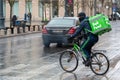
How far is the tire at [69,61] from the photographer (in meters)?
12.7

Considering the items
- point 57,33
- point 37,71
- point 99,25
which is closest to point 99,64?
point 99,25

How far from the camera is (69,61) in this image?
510 inches

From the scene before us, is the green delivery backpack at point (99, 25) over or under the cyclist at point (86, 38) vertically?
over

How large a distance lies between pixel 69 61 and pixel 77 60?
1.35 feet

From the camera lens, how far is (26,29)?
40844mm

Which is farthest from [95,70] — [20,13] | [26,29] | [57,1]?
[20,13]

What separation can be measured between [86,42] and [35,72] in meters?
1.68

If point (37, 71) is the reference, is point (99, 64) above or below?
above

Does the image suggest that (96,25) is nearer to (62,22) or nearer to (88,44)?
(88,44)

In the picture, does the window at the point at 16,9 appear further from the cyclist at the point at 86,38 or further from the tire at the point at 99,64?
the tire at the point at 99,64

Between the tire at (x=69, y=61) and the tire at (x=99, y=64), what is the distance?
0.56 metres

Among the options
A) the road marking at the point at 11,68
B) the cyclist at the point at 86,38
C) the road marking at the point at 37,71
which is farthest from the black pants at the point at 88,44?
the road marking at the point at 11,68

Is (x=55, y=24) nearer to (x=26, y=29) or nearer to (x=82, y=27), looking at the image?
(x=82, y=27)

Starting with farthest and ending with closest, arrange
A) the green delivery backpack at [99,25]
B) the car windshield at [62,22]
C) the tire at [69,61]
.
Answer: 1. the car windshield at [62,22]
2. the tire at [69,61]
3. the green delivery backpack at [99,25]
